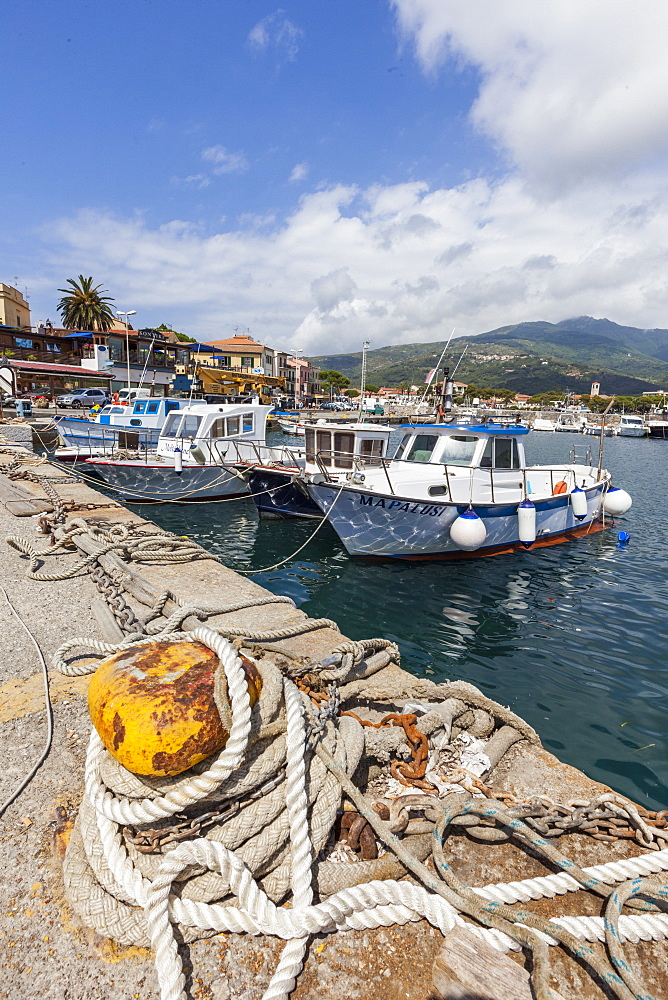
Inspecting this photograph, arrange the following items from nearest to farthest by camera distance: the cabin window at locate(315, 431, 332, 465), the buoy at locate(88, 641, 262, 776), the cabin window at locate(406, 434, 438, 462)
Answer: the buoy at locate(88, 641, 262, 776)
the cabin window at locate(406, 434, 438, 462)
the cabin window at locate(315, 431, 332, 465)

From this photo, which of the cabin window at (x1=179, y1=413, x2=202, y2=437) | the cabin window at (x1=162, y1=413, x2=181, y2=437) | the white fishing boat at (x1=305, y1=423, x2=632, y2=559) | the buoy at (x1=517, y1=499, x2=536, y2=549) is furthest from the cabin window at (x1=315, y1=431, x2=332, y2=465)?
the cabin window at (x1=162, y1=413, x2=181, y2=437)

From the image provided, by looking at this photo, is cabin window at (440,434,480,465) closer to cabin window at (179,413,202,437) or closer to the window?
the window

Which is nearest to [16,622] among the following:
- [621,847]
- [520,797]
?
[520,797]

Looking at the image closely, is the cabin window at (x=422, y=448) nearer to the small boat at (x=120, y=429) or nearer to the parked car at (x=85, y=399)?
the small boat at (x=120, y=429)

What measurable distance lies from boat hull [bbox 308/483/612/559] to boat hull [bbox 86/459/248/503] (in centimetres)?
545

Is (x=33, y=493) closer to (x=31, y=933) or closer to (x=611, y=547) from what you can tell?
(x=31, y=933)

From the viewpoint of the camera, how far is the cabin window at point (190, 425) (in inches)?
648

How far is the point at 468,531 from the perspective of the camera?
9281 mm

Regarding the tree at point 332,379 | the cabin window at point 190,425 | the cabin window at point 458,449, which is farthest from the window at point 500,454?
the tree at point 332,379

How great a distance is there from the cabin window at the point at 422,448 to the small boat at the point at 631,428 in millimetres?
65673

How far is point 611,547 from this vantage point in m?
12.6

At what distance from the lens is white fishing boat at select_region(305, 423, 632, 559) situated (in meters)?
9.84

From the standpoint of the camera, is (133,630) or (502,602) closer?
(133,630)

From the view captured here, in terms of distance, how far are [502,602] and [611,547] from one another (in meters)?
5.60
